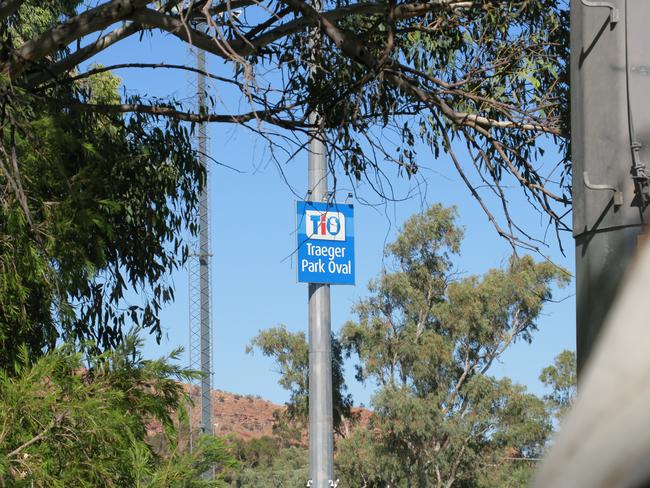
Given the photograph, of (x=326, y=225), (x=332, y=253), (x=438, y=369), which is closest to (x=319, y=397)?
(x=332, y=253)

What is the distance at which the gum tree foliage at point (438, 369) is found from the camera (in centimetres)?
2831

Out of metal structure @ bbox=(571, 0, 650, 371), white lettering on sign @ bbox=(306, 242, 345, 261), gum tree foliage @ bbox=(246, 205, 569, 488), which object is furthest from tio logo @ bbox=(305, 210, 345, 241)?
gum tree foliage @ bbox=(246, 205, 569, 488)

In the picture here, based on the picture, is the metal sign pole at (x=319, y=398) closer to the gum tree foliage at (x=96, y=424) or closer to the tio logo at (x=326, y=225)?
the tio logo at (x=326, y=225)

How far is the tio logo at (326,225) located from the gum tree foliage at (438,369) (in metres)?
16.3

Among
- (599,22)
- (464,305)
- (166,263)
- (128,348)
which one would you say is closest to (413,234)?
(464,305)

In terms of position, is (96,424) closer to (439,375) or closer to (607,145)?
(607,145)

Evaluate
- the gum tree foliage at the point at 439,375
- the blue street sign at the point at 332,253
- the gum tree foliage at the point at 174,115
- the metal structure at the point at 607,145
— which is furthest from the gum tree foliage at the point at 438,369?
the metal structure at the point at 607,145

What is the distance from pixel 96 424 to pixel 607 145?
3.82 metres

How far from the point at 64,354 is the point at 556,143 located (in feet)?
11.7

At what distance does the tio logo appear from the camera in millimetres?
11180

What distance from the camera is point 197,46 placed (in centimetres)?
610

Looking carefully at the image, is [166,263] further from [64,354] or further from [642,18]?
[642,18]

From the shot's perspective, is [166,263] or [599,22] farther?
[166,263]

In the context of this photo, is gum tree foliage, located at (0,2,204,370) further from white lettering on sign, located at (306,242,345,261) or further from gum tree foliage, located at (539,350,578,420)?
gum tree foliage, located at (539,350,578,420)
